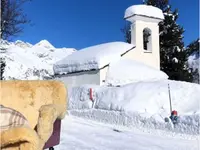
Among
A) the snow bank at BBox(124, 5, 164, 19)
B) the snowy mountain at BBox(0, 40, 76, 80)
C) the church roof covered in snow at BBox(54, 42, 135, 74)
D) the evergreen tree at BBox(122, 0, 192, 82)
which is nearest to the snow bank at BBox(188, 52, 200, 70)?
the evergreen tree at BBox(122, 0, 192, 82)

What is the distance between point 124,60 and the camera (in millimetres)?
16625

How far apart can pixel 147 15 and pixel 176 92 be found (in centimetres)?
653

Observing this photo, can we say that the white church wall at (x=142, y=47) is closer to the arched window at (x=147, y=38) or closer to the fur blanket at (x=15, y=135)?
the arched window at (x=147, y=38)

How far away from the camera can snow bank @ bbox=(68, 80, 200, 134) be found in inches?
409

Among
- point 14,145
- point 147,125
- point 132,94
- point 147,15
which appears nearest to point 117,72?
point 132,94

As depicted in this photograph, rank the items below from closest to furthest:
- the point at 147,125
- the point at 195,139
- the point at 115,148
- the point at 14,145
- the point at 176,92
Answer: the point at 14,145
the point at 115,148
the point at 195,139
the point at 147,125
the point at 176,92

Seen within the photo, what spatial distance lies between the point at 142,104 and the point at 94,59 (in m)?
4.85

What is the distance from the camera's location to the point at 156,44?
18.3 m

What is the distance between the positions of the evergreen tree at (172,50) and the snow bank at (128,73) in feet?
16.1

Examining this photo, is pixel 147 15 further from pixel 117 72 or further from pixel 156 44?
pixel 117 72

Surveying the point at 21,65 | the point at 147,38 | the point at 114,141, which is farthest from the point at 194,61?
the point at 114,141

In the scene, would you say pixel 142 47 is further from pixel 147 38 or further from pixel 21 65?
pixel 21 65

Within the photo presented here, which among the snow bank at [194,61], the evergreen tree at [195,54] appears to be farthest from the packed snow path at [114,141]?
the snow bank at [194,61]

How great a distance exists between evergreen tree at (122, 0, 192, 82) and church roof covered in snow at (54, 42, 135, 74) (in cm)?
506
